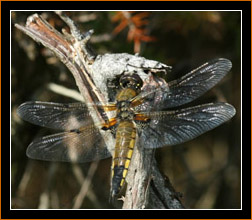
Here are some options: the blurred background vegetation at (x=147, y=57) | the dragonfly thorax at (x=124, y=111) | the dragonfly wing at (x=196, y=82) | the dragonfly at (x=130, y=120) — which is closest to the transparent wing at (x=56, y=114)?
the dragonfly at (x=130, y=120)

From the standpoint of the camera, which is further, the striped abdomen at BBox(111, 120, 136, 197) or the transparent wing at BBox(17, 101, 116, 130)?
the transparent wing at BBox(17, 101, 116, 130)

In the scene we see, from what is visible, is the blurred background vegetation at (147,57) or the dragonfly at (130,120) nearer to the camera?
the dragonfly at (130,120)

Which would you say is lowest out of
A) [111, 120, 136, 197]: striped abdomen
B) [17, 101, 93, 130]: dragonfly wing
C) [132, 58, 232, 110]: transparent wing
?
[111, 120, 136, 197]: striped abdomen

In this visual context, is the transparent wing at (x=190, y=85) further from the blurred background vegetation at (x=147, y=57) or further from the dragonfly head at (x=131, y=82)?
the blurred background vegetation at (x=147, y=57)

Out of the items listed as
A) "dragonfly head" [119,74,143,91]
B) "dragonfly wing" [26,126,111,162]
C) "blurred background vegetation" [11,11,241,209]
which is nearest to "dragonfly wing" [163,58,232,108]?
"dragonfly head" [119,74,143,91]

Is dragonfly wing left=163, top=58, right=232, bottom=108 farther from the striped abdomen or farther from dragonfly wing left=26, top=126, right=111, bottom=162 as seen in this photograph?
dragonfly wing left=26, top=126, right=111, bottom=162
